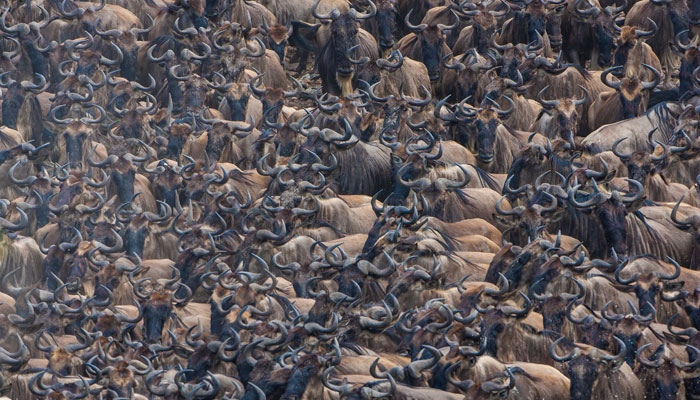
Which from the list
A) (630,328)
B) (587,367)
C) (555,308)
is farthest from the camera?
(555,308)

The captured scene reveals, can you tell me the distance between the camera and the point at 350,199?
2159 centimetres

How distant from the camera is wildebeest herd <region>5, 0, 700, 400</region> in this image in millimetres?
16219

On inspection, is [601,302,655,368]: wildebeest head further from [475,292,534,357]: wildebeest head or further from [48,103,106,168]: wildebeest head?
[48,103,106,168]: wildebeest head

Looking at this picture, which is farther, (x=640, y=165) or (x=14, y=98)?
(x=14, y=98)

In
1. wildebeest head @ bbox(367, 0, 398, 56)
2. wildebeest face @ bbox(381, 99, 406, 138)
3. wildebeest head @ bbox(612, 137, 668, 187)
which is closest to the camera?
wildebeest head @ bbox(612, 137, 668, 187)

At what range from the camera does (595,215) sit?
19.3 meters

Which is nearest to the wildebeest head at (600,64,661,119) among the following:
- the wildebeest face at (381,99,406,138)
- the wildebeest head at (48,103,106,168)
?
the wildebeest face at (381,99,406,138)

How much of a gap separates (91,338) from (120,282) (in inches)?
74.6

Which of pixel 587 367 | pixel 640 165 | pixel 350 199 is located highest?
pixel 587 367

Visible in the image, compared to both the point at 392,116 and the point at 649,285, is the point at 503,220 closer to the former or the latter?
the point at 649,285

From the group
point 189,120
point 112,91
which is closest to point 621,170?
point 189,120

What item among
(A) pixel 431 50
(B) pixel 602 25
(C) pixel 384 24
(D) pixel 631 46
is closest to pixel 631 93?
(D) pixel 631 46

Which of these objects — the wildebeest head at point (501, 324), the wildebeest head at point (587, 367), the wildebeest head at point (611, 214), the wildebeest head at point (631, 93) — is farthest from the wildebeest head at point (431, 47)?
the wildebeest head at point (587, 367)

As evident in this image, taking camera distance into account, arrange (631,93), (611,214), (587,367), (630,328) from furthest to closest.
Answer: (631,93) → (611,214) → (630,328) → (587,367)
